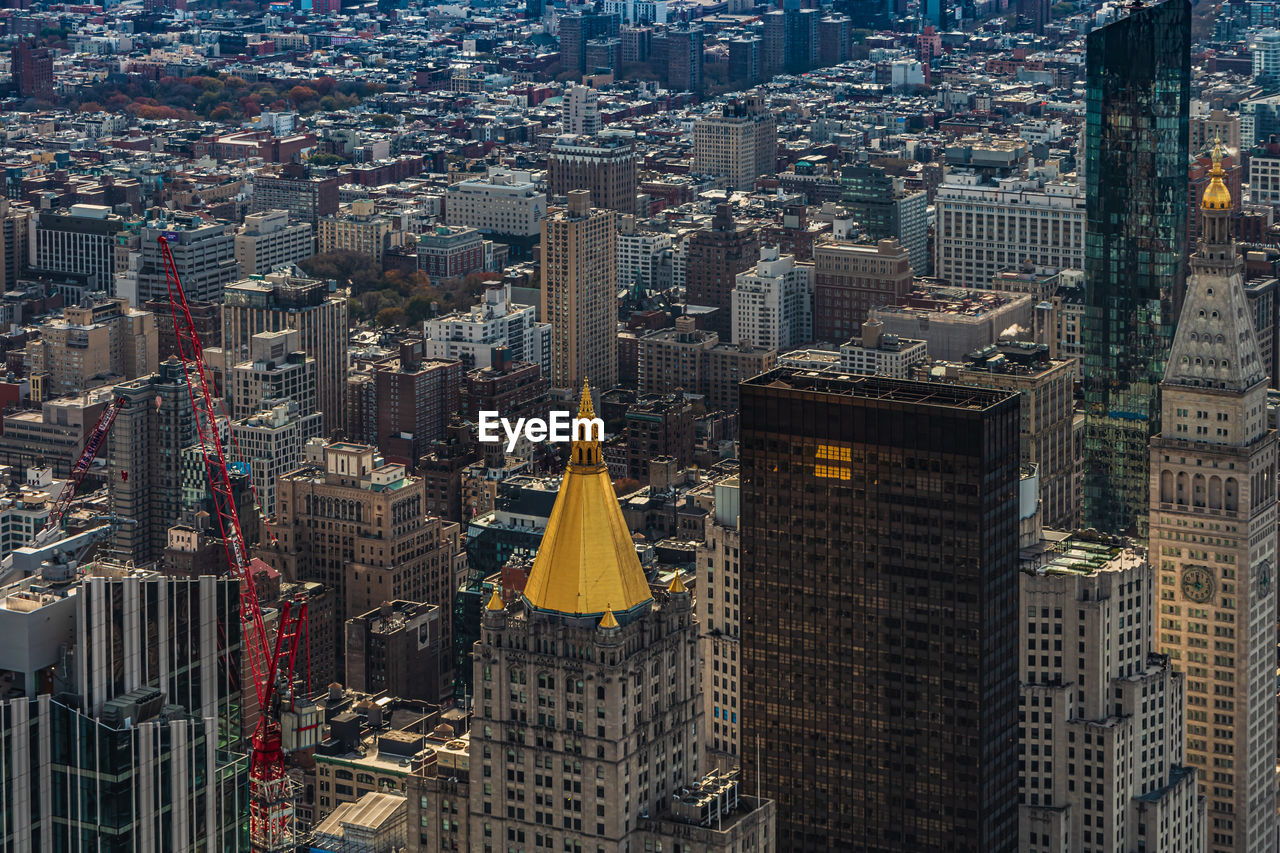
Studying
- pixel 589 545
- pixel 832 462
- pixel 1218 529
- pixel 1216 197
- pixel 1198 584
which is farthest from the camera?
pixel 1216 197

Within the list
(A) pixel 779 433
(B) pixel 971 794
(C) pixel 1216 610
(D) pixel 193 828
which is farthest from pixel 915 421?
(D) pixel 193 828

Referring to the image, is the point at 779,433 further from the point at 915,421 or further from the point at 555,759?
the point at 555,759

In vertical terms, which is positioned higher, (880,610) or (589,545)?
(589,545)

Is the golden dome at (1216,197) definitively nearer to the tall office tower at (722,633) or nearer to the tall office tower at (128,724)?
the tall office tower at (722,633)

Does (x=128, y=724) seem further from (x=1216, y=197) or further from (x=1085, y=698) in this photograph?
(x=1216, y=197)

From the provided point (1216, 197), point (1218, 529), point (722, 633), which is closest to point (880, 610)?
point (722, 633)

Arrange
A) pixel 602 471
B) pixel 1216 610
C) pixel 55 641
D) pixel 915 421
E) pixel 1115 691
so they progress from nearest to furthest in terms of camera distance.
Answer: pixel 55 641
pixel 602 471
pixel 915 421
pixel 1115 691
pixel 1216 610

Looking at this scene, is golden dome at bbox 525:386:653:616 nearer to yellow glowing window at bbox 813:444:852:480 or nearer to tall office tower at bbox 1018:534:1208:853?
yellow glowing window at bbox 813:444:852:480
